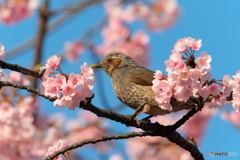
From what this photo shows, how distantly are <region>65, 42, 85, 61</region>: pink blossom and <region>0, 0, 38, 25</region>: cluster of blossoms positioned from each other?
1.09 metres

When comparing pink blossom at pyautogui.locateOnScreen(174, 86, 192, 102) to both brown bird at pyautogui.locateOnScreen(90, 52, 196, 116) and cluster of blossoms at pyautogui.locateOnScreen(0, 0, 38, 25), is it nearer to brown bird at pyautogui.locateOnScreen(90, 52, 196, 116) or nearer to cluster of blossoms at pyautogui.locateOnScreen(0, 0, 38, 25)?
brown bird at pyautogui.locateOnScreen(90, 52, 196, 116)

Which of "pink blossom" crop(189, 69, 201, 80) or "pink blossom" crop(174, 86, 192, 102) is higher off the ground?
"pink blossom" crop(189, 69, 201, 80)

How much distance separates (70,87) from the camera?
2.66m

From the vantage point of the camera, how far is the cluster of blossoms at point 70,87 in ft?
8.70

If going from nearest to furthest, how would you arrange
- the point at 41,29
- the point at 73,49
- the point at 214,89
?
the point at 214,89 < the point at 41,29 < the point at 73,49

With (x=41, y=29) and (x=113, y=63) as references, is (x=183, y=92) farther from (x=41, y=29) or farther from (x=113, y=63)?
(x=41, y=29)

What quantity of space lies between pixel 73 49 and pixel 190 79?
7066mm

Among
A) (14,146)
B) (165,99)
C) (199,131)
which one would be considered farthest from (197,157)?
(199,131)

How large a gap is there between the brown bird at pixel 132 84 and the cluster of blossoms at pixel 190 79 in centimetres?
88

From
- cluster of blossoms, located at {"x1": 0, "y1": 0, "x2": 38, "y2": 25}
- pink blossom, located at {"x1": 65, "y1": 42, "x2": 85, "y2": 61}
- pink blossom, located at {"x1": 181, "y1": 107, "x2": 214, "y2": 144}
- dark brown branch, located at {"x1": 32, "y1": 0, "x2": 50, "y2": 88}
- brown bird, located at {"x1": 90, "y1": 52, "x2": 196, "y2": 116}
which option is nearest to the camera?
brown bird, located at {"x1": 90, "y1": 52, "x2": 196, "y2": 116}

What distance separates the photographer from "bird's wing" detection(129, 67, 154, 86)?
180 inches

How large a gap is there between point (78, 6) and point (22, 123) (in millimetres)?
3436

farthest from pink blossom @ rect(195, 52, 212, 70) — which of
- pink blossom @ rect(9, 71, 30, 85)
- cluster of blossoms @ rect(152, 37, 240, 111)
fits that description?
pink blossom @ rect(9, 71, 30, 85)

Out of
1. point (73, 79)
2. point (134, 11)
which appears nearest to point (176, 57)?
point (73, 79)
